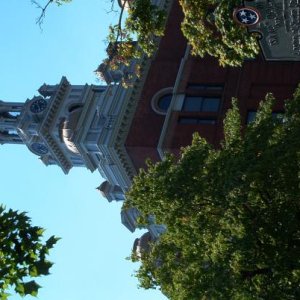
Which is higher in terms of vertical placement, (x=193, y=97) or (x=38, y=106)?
(x=38, y=106)

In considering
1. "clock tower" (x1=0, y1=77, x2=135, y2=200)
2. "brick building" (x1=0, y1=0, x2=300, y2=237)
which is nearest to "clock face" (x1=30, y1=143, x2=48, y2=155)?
"clock tower" (x1=0, y1=77, x2=135, y2=200)

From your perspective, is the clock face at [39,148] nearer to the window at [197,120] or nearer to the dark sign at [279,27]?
the window at [197,120]

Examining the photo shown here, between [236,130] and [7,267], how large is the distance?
47.1 feet

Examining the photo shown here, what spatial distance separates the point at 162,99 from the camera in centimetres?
4238

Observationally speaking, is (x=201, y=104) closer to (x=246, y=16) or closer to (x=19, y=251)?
(x=246, y=16)

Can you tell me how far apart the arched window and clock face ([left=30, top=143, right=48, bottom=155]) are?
14.3 meters

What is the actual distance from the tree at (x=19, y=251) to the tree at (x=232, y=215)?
30.2ft

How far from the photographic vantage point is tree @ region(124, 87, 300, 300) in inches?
846

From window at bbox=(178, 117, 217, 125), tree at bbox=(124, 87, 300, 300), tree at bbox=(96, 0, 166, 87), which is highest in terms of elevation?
window at bbox=(178, 117, 217, 125)

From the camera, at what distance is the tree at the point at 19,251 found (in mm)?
14172

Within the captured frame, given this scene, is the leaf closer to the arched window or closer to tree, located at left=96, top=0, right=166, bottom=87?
tree, located at left=96, top=0, right=166, bottom=87

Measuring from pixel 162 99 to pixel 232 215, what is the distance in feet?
70.3

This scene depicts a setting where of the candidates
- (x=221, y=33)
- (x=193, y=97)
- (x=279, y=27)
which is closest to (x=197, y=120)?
(x=193, y=97)

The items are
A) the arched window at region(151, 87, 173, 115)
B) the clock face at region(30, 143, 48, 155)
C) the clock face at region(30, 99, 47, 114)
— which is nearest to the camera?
the arched window at region(151, 87, 173, 115)
